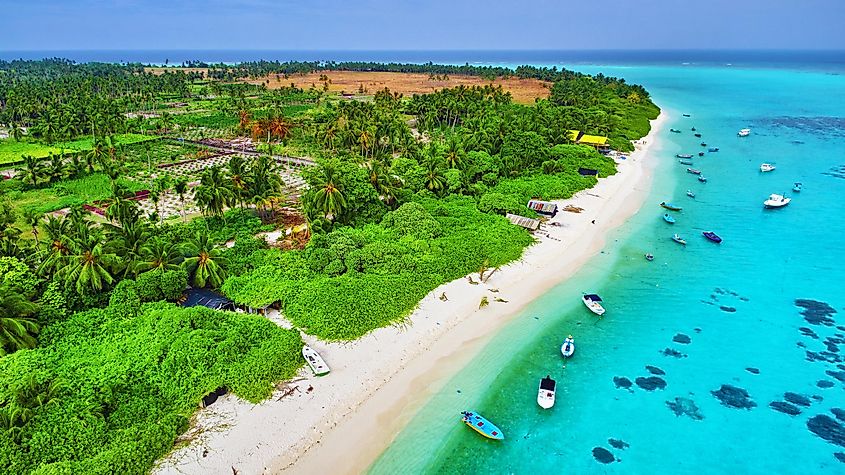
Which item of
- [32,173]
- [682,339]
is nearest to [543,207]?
[682,339]

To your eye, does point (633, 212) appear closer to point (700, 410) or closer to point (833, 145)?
point (700, 410)

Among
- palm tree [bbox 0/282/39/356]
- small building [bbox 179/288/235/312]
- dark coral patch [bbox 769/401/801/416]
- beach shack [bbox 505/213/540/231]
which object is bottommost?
dark coral patch [bbox 769/401/801/416]

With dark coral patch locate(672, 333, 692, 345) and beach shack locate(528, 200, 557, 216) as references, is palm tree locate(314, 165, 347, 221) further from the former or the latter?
dark coral patch locate(672, 333, 692, 345)

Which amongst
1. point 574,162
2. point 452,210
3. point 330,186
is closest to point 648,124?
point 574,162

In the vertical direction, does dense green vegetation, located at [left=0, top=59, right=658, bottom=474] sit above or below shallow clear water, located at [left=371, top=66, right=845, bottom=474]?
→ above

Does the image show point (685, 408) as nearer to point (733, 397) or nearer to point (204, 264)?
point (733, 397)

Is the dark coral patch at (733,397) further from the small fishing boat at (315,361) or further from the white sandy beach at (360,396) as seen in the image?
the small fishing boat at (315,361)

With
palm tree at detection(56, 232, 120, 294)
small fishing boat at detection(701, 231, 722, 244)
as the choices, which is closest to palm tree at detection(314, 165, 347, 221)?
palm tree at detection(56, 232, 120, 294)

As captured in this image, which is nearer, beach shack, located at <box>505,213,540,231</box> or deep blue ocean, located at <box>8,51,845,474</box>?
deep blue ocean, located at <box>8,51,845,474</box>
